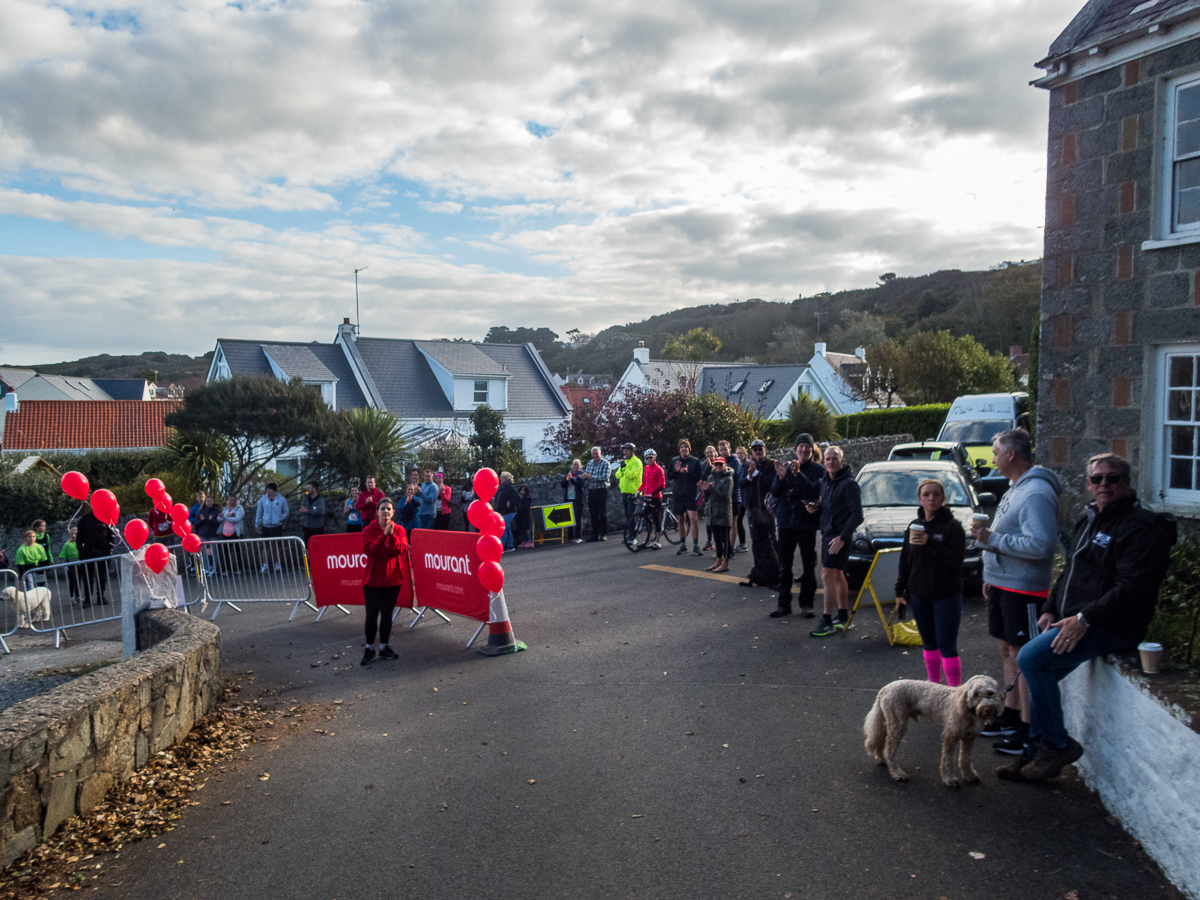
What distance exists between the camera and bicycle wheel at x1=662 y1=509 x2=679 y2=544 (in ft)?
51.4

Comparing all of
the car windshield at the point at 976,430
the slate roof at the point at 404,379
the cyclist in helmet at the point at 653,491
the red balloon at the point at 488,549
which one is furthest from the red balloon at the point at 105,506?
the slate roof at the point at 404,379

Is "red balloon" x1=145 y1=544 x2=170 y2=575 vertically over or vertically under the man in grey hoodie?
under

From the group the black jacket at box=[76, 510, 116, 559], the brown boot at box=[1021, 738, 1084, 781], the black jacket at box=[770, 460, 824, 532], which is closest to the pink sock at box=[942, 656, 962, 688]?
the brown boot at box=[1021, 738, 1084, 781]

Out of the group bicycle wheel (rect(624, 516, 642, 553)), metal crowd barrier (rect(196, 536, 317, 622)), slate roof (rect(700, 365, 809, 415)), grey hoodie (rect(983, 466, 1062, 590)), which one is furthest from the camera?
slate roof (rect(700, 365, 809, 415))

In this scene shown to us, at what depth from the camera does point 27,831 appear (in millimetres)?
4359

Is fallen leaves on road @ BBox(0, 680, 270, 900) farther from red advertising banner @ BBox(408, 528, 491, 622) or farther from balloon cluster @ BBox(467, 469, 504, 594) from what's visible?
red advertising banner @ BBox(408, 528, 491, 622)

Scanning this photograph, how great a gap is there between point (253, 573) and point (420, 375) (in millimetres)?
27355

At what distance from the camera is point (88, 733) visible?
4895 mm

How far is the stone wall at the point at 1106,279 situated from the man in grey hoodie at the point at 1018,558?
4574mm

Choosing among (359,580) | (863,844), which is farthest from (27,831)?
(359,580)

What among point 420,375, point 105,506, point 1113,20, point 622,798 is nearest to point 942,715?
point 622,798

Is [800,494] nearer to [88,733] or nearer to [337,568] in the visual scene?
[337,568]

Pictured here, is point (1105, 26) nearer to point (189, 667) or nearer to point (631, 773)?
point (631, 773)

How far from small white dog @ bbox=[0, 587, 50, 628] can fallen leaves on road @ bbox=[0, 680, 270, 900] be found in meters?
6.57
